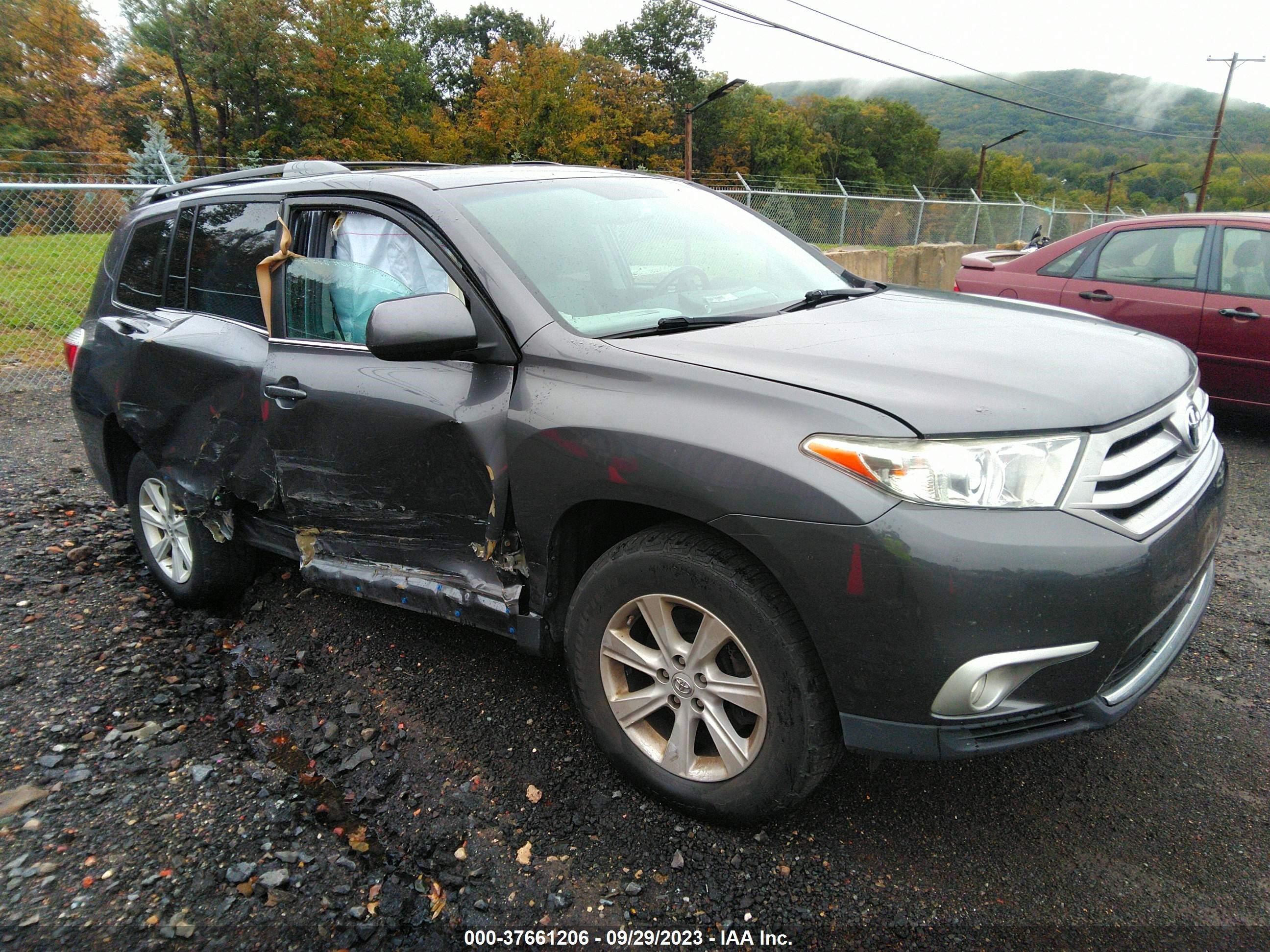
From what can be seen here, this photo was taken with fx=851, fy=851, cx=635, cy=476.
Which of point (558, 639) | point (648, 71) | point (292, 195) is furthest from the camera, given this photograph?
point (648, 71)

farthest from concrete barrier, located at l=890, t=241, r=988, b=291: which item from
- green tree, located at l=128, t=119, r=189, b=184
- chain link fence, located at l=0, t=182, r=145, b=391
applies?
green tree, located at l=128, t=119, r=189, b=184

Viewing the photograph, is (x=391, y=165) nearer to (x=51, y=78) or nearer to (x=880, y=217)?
(x=880, y=217)

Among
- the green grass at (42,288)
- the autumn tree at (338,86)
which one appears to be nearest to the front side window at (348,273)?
the green grass at (42,288)

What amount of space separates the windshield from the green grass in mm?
8357

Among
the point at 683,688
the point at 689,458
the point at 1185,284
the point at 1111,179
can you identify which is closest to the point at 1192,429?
the point at 689,458

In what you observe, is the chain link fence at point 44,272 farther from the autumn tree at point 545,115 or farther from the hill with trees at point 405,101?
the autumn tree at point 545,115

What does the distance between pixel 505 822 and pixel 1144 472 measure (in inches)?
76.3

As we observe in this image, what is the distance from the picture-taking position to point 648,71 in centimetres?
6397

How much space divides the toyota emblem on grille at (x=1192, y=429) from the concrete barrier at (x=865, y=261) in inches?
375

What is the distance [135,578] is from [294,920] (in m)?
2.77

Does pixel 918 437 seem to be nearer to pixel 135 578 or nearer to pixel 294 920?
pixel 294 920

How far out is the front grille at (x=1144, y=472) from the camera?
6.39ft

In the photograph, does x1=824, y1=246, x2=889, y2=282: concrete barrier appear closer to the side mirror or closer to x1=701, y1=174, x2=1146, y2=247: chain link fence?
x1=701, y1=174, x2=1146, y2=247: chain link fence

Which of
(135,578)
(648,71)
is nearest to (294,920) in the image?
(135,578)
